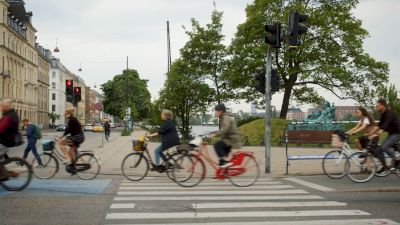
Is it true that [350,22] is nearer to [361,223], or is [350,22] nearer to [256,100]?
[256,100]

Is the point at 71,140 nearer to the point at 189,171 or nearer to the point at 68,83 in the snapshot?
the point at 189,171

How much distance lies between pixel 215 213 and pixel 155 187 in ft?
11.3

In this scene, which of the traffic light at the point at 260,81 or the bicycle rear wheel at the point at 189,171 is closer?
the bicycle rear wheel at the point at 189,171

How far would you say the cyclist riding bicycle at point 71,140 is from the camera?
1251 cm

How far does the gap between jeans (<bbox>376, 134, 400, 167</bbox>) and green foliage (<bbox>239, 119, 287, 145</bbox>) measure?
60.2 ft

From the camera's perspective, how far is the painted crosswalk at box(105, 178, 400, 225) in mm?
7262

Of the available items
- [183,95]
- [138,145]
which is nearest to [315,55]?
[183,95]

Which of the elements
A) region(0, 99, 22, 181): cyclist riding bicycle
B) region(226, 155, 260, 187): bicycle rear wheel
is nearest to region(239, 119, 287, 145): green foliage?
region(226, 155, 260, 187): bicycle rear wheel

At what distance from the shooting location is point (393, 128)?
11664 millimetres

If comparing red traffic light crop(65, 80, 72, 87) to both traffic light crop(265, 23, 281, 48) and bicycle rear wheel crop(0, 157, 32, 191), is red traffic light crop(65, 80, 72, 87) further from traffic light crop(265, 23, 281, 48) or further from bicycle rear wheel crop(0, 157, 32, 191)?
bicycle rear wheel crop(0, 157, 32, 191)

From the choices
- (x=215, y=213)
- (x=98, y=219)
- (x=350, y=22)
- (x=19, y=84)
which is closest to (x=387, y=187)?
(x=215, y=213)

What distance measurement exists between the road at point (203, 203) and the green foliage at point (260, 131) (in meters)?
19.1

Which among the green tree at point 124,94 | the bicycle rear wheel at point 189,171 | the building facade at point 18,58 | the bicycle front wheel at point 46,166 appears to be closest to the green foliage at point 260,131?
the bicycle front wheel at point 46,166

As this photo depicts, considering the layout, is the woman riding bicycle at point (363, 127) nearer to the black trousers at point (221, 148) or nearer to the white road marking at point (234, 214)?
the black trousers at point (221, 148)
